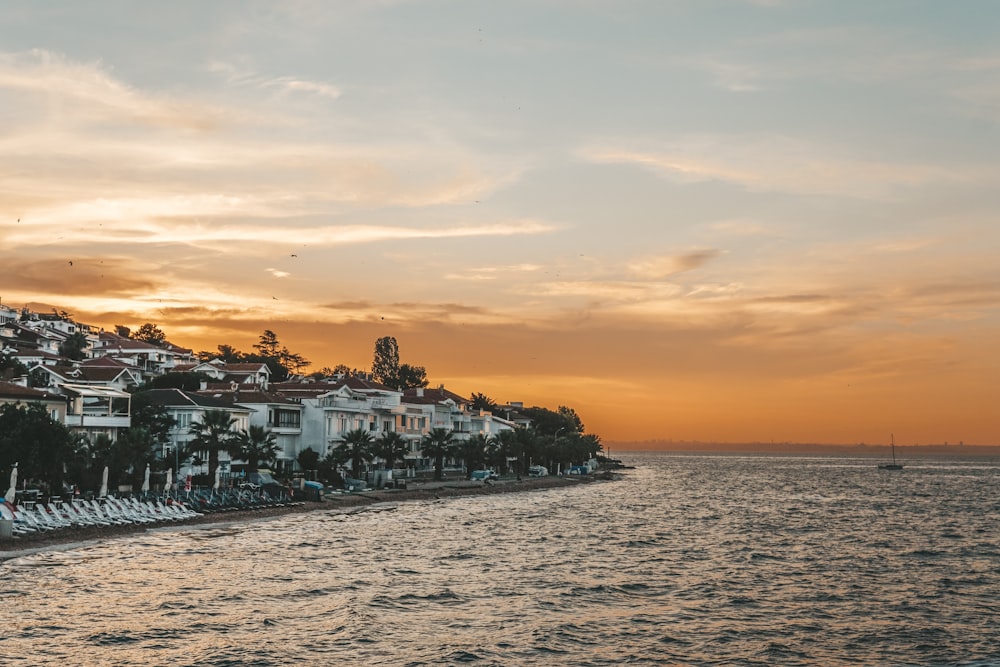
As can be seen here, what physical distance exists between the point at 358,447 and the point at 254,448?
16812 mm

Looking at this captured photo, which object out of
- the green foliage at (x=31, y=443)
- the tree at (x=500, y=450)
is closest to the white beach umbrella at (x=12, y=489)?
the green foliage at (x=31, y=443)

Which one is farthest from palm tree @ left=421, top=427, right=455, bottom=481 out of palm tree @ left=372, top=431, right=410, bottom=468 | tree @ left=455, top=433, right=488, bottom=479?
palm tree @ left=372, top=431, right=410, bottom=468

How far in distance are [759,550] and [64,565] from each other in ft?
133

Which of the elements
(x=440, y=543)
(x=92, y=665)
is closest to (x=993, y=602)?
(x=440, y=543)

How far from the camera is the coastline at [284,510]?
5203 centimetres

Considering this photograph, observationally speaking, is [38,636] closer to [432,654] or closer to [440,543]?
[432,654]

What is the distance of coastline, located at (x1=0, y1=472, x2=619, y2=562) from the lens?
171 ft

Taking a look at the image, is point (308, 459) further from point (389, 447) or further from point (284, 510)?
point (284, 510)

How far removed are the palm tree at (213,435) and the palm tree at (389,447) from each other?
79.3 feet

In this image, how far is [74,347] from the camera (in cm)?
17462

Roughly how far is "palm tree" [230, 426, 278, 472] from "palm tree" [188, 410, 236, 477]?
3.48 ft

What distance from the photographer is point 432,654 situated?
32.2 metres

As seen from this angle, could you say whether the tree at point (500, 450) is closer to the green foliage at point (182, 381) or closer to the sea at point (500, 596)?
the green foliage at point (182, 381)

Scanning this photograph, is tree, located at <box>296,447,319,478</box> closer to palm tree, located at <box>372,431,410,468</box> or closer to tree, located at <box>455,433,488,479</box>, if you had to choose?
palm tree, located at <box>372,431,410,468</box>
